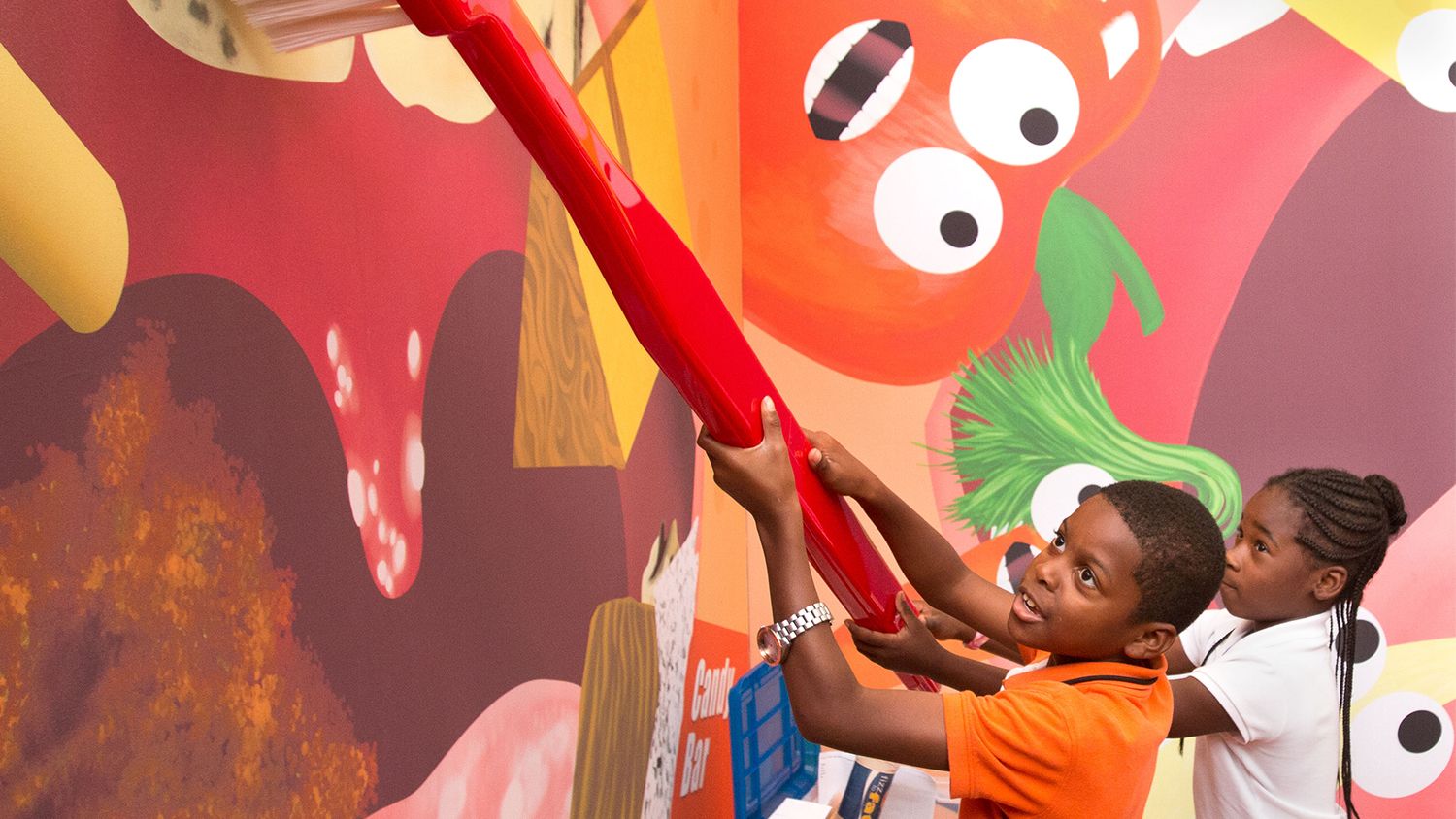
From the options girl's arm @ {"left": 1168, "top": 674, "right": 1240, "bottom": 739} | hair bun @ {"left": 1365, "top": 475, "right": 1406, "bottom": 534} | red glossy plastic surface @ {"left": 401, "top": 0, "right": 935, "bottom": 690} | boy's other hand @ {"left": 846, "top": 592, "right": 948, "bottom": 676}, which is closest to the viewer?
red glossy plastic surface @ {"left": 401, "top": 0, "right": 935, "bottom": 690}

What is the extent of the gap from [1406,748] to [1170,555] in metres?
1.63

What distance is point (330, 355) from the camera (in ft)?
2.63

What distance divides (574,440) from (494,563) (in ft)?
0.87

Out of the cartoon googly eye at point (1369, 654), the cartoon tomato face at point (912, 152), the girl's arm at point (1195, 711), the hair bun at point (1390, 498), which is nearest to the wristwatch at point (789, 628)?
the girl's arm at point (1195, 711)

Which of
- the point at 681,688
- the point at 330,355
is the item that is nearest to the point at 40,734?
Answer: the point at 330,355

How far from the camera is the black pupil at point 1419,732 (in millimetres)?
2141

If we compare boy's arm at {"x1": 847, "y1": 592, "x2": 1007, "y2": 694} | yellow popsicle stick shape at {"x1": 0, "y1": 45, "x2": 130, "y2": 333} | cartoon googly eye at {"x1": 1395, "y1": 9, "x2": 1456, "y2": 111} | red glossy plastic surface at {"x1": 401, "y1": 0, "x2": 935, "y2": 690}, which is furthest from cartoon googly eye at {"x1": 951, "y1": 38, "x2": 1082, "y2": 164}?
yellow popsicle stick shape at {"x1": 0, "y1": 45, "x2": 130, "y2": 333}

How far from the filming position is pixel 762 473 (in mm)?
842

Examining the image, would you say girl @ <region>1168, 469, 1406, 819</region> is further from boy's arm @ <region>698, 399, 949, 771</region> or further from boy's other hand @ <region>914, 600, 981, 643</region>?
boy's arm @ <region>698, 399, 949, 771</region>

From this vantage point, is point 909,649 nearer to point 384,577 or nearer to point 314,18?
point 384,577

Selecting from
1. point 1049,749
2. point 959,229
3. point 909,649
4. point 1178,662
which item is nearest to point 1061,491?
point 959,229

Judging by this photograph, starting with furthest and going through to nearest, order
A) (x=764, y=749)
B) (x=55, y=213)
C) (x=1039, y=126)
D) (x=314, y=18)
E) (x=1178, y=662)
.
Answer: (x=1039, y=126), (x=764, y=749), (x=1178, y=662), (x=314, y=18), (x=55, y=213)

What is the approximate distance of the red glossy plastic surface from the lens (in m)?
0.67

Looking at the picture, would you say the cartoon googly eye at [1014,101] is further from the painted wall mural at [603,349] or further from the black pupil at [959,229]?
the black pupil at [959,229]
